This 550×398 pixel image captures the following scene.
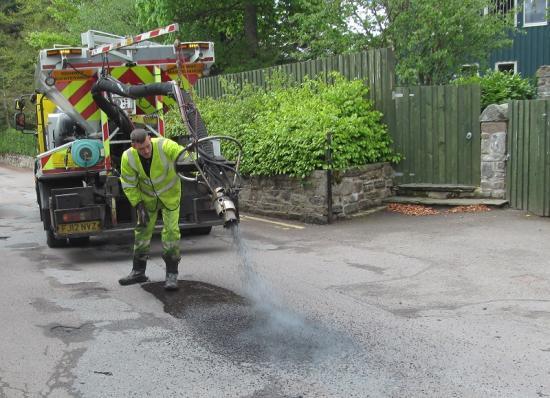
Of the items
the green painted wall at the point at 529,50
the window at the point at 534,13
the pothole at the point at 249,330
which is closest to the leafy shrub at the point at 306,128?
the pothole at the point at 249,330

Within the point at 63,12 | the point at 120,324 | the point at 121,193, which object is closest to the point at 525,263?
the point at 120,324

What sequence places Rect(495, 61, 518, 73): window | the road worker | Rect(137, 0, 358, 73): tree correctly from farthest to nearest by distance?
Rect(495, 61, 518, 73): window, Rect(137, 0, 358, 73): tree, the road worker

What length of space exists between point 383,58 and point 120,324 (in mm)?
7966

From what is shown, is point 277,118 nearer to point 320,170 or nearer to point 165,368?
point 320,170

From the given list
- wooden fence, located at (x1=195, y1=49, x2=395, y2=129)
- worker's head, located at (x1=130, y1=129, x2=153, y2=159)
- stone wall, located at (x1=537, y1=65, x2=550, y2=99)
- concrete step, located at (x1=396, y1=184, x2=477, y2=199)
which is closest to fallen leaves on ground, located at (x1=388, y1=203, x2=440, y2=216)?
concrete step, located at (x1=396, y1=184, x2=477, y2=199)

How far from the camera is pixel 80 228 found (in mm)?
8609

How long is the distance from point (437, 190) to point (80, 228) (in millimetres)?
6458

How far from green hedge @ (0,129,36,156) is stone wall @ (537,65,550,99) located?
79.7 ft

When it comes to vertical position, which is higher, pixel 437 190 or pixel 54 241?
pixel 437 190

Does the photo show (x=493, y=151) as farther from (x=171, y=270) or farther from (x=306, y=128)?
(x=171, y=270)

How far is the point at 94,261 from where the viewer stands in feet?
28.9

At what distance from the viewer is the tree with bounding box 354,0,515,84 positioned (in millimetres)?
13461

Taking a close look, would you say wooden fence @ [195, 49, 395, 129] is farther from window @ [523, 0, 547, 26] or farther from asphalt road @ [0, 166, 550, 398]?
window @ [523, 0, 547, 26]

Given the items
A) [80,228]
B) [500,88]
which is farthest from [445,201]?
[80,228]
